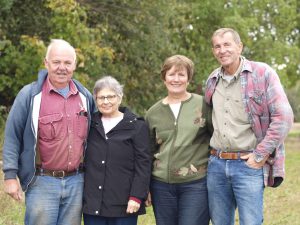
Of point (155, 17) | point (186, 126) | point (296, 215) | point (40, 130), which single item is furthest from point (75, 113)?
point (155, 17)

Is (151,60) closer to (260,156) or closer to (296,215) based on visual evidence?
(296,215)

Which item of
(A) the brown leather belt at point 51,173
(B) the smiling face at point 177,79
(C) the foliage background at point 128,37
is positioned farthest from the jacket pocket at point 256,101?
(C) the foliage background at point 128,37

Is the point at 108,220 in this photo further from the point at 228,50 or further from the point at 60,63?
the point at 228,50

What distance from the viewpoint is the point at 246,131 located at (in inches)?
183

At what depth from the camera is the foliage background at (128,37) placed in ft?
40.7

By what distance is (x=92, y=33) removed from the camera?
13.1m

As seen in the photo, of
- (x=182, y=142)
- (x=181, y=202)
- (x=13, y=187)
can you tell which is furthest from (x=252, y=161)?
(x=13, y=187)

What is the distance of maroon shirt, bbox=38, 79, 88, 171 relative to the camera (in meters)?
4.60

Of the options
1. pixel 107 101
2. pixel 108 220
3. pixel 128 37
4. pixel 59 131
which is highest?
pixel 128 37

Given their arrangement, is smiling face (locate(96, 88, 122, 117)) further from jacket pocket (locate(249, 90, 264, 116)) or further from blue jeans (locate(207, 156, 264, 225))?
jacket pocket (locate(249, 90, 264, 116))

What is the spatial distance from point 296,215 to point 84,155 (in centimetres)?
506

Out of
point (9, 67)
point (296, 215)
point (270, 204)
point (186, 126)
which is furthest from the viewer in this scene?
point (9, 67)

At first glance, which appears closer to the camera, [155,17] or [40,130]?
[40,130]

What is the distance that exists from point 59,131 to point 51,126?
74mm
